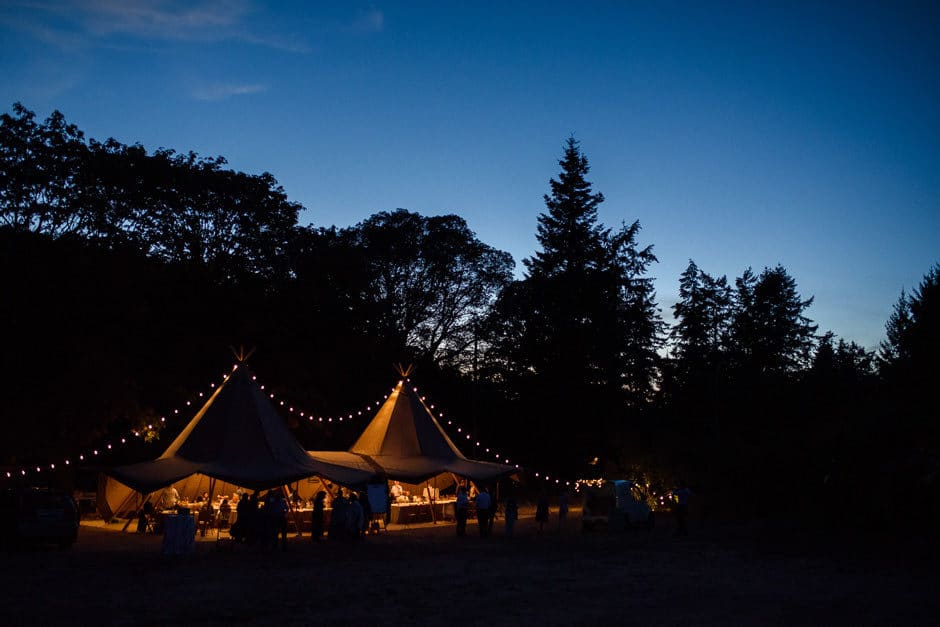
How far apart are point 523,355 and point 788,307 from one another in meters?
23.7

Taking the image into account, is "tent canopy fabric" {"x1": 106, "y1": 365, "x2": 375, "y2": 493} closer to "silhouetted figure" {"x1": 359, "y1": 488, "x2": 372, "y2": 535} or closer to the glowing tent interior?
"silhouetted figure" {"x1": 359, "y1": 488, "x2": 372, "y2": 535}

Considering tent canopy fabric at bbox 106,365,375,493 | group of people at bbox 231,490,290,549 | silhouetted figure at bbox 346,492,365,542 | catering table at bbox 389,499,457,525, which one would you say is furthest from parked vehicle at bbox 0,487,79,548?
catering table at bbox 389,499,457,525

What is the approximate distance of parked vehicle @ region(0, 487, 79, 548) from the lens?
17297mm

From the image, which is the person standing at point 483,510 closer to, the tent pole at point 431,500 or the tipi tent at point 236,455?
the tipi tent at point 236,455

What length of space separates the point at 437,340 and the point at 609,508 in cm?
1911

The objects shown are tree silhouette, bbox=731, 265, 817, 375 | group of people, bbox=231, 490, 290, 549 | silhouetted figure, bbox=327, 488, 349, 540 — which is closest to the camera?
group of people, bbox=231, 490, 290, 549

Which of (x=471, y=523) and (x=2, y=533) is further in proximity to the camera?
(x=471, y=523)

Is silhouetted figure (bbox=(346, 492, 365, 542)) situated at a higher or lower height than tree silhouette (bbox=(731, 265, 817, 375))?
lower

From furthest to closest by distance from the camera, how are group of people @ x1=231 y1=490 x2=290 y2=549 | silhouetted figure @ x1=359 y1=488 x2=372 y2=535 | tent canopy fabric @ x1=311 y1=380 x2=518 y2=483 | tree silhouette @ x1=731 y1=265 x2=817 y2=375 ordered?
tree silhouette @ x1=731 y1=265 x2=817 y2=375 < tent canopy fabric @ x1=311 y1=380 x2=518 y2=483 < silhouetted figure @ x1=359 y1=488 x2=372 y2=535 < group of people @ x1=231 y1=490 x2=290 y2=549

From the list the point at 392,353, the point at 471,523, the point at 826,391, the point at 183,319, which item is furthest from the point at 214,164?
the point at 826,391

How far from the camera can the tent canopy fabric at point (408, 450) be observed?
26781 millimetres

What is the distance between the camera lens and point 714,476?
29875 millimetres

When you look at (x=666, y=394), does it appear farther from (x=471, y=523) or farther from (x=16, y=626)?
(x=16, y=626)

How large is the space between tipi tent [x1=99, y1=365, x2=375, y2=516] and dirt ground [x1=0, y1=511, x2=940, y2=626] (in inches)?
71.8
